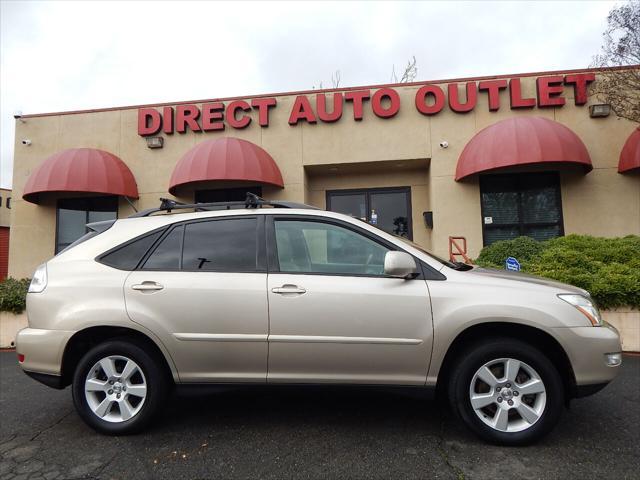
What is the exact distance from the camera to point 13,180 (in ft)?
36.7

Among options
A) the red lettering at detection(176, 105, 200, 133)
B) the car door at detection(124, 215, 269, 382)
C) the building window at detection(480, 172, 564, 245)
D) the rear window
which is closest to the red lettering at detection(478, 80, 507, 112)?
the building window at detection(480, 172, 564, 245)

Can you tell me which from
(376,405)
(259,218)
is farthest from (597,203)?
(259,218)

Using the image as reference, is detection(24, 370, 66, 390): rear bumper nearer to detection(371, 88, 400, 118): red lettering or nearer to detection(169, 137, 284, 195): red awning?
detection(169, 137, 284, 195): red awning

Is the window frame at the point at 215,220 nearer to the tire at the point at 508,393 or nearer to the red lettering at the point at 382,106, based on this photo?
the tire at the point at 508,393

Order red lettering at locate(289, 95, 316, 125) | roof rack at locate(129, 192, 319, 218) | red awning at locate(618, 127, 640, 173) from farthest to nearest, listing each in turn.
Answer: red lettering at locate(289, 95, 316, 125), red awning at locate(618, 127, 640, 173), roof rack at locate(129, 192, 319, 218)

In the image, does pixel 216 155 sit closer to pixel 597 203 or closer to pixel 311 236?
pixel 311 236

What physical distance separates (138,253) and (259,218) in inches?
40.4

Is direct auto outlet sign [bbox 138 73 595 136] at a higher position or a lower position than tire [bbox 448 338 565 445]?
higher

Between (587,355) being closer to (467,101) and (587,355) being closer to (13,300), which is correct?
(467,101)

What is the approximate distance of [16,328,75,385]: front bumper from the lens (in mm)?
3068

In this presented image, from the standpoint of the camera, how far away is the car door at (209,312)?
9.70ft

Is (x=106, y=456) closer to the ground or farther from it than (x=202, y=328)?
closer to the ground

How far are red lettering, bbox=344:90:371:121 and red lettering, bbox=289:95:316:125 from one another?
3.22 ft

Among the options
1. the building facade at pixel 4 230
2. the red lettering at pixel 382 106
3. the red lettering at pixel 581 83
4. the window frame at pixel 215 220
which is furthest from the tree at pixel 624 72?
the building facade at pixel 4 230
